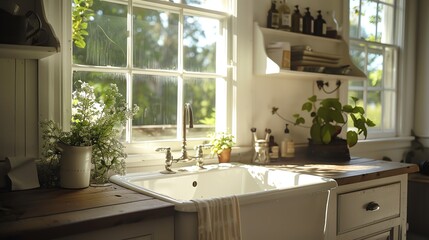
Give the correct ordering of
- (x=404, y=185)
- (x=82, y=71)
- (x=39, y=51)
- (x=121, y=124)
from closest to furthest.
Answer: (x=39, y=51) → (x=121, y=124) → (x=82, y=71) → (x=404, y=185)

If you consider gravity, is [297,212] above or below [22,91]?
below

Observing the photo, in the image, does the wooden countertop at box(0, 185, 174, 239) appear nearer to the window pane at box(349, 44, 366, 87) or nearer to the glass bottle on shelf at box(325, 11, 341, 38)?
the glass bottle on shelf at box(325, 11, 341, 38)

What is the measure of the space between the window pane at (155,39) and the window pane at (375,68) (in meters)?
1.95

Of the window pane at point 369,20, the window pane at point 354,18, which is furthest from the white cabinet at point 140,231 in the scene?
the window pane at point 369,20

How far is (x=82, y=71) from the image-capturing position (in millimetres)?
1907

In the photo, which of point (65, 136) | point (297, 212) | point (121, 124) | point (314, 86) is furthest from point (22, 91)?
point (314, 86)

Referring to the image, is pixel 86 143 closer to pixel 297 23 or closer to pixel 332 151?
pixel 332 151

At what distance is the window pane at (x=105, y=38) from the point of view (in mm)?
1937

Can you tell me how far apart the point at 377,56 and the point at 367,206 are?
1.89 metres

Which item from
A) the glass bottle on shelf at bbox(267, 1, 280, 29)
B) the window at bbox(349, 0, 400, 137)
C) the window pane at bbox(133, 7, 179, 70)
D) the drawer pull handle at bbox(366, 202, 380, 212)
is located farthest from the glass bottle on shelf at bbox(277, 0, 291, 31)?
the drawer pull handle at bbox(366, 202, 380, 212)

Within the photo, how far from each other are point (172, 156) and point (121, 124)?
1.06ft

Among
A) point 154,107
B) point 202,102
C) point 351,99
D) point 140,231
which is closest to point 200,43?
point 202,102

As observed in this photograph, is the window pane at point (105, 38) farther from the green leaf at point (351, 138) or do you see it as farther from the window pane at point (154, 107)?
the green leaf at point (351, 138)

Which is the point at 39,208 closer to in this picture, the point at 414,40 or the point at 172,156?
the point at 172,156
